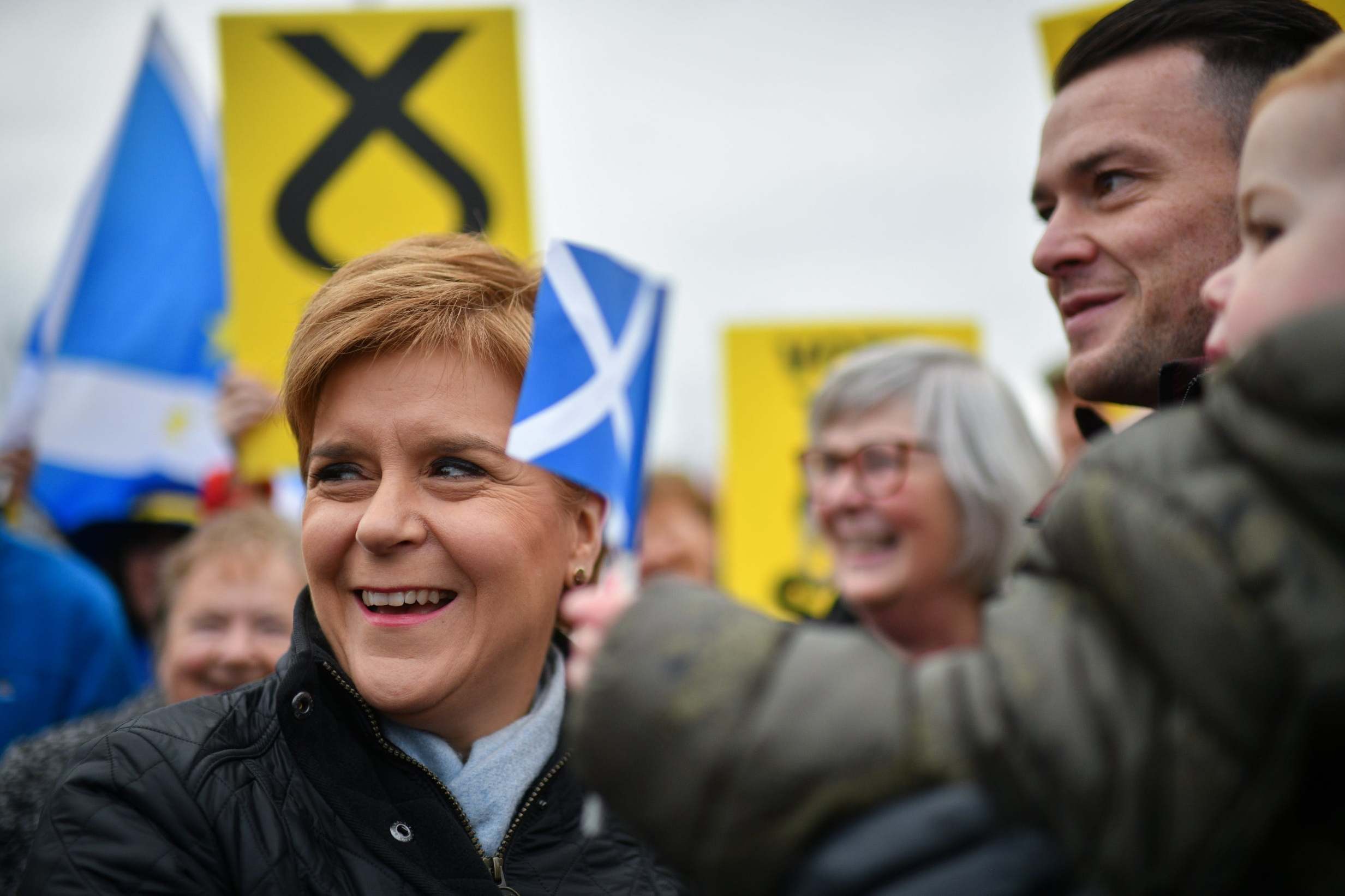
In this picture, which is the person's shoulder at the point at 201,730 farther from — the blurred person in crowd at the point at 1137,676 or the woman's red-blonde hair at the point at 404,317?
the blurred person in crowd at the point at 1137,676

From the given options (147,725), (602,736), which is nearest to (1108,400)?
(602,736)

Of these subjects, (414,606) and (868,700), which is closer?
(868,700)

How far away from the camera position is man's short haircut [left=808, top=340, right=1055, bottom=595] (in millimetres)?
3332

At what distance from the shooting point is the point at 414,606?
2068 mm

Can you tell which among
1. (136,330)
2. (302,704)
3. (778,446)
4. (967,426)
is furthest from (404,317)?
(778,446)

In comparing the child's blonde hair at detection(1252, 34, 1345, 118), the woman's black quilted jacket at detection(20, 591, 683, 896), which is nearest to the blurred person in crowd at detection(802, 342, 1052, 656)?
the woman's black quilted jacket at detection(20, 591, 683, 896)

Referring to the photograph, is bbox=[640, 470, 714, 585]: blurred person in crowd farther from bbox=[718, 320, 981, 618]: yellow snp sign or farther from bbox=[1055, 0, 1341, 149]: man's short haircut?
bbox=[1055, 0, 1341, 149]: man's short haircut

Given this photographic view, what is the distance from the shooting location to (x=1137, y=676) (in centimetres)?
107

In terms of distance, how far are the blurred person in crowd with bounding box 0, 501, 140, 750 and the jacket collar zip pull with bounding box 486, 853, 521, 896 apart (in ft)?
9.14

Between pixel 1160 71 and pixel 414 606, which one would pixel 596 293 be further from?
pixel 1160 71

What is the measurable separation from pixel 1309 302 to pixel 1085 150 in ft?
4.09

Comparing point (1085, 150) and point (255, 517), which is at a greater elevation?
point (1085, 150)

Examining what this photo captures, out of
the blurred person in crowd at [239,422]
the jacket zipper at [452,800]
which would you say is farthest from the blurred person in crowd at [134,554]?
the jacket zipper at [452,800]

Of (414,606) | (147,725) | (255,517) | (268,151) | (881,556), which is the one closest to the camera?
(147,725)
